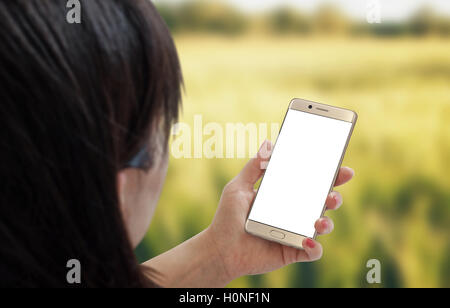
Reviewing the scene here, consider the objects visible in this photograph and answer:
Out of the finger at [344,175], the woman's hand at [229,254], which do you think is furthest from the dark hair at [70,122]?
the finger at [344,175]

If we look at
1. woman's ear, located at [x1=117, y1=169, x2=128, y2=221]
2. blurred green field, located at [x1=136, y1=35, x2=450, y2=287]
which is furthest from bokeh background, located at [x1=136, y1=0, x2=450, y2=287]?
woman's ear, located at [x1=117, y1=169, x2=128, y2=221]

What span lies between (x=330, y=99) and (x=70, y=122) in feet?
1.64

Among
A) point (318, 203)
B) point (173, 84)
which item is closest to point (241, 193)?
point (318, 203)

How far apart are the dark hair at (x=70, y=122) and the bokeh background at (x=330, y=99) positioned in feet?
1.05

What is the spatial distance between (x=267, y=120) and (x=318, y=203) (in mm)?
200

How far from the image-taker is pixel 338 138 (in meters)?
0.70

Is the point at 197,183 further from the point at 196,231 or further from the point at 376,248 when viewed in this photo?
the point at 376,248

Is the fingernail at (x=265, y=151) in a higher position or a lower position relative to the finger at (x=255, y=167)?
higher

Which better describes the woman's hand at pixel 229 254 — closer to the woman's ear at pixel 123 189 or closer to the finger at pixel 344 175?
the finger at pixel 344 175

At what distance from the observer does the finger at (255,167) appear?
0.73 metres

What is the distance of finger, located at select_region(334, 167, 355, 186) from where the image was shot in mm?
701

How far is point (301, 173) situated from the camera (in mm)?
700

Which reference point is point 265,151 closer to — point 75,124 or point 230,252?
point 230,252

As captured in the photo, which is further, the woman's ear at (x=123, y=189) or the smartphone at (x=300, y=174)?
the smartphone at (x=300, y=174)
